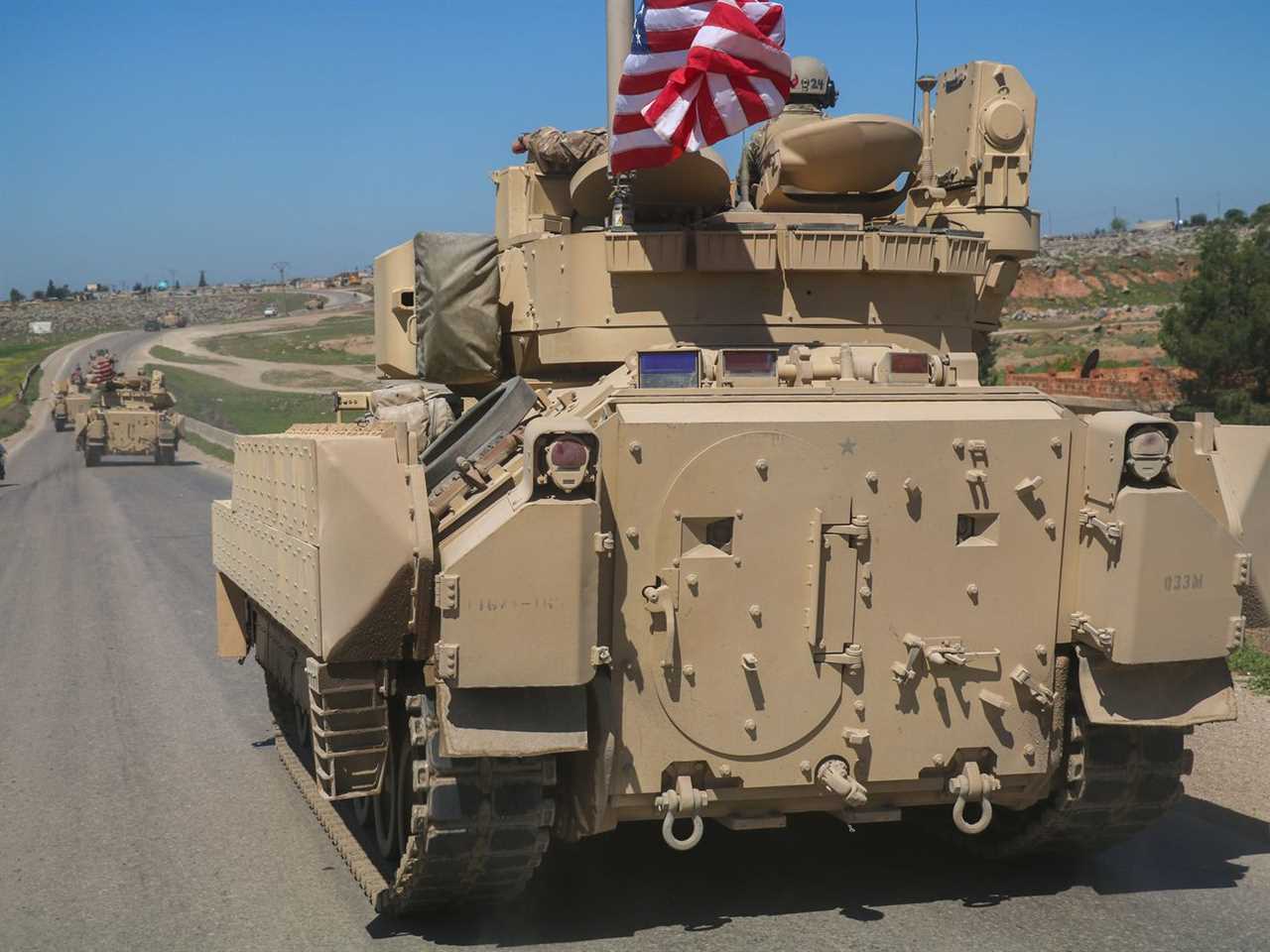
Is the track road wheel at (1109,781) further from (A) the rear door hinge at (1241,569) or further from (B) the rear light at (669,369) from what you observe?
(B) the rear light at (669,369)

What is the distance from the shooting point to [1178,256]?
7562 cm

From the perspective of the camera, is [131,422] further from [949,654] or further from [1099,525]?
[1099,525]

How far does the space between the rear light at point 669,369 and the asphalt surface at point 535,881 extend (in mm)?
2244

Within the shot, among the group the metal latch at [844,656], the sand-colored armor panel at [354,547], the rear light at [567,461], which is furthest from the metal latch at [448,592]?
the metal latch at [844,656]

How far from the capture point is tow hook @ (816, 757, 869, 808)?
6.03 m

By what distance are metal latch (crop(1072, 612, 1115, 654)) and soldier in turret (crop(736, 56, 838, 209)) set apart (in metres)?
3.77

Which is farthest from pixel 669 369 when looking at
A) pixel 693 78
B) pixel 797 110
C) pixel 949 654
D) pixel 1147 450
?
pixel 797 110

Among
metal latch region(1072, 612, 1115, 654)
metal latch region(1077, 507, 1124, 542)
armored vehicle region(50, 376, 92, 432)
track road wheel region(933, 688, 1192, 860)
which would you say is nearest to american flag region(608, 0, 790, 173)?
metal latch region(1077, 507, 1124, 542)

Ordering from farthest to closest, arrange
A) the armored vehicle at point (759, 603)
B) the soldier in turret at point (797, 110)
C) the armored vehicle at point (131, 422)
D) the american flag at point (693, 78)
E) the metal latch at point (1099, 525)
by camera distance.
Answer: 1. the armored vehicle at point (131, 422)
2. the soldier in turret at point (797, 110)
3. the american flag at point (693, 78)
4. the metal latch at point (1099, 525)
5. the armored vehicle at point (759, 603)

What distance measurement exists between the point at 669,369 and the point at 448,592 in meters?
1.41

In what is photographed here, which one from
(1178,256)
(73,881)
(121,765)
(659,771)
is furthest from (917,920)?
(1178,256)

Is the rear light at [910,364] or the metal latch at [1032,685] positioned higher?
the rear light at [910,364]

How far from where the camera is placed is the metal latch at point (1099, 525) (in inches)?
237

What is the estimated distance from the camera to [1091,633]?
241 inches
